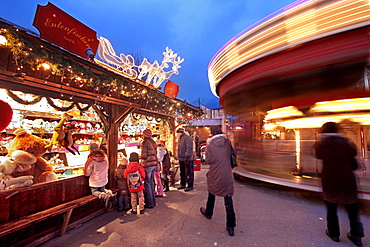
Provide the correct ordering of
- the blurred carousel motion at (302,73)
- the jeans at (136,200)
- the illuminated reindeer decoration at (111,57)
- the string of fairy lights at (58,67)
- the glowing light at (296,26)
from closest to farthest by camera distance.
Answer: the string of fairy lights at (58,67)
the glowing light at (296,26)
the blurred carousel motion at (302,73)
the jeans at (136,200)
the illuminated reindeer decoration at (111,57)

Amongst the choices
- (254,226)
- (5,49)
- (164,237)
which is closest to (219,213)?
(254,226)

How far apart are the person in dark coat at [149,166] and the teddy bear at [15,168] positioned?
86.0 inches

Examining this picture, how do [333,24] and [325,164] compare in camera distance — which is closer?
[325,164]

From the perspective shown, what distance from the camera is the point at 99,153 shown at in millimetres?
4102

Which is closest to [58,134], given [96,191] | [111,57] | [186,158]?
[96,191]

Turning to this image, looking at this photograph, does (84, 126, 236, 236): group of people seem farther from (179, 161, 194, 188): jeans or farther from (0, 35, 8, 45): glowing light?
(0, 35, 8, 45): glowing light

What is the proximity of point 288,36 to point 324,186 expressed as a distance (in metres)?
3.11

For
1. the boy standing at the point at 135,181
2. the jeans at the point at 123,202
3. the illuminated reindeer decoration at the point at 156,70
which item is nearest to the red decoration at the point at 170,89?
the illuminated reindeer decoration at the point at 156,70

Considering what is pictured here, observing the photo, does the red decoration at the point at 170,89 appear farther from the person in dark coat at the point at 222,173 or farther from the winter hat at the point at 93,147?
the person in dark coat at the point at 222,173

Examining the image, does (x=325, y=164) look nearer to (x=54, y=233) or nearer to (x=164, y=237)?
(x=164, y=237)

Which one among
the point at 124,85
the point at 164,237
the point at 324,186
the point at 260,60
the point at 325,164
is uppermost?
the point at 260,60

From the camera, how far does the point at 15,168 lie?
309 cm

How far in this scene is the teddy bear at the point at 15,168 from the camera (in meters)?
2.91

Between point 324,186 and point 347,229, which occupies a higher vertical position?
point 324,186
